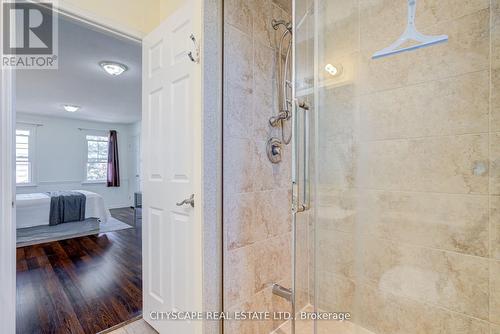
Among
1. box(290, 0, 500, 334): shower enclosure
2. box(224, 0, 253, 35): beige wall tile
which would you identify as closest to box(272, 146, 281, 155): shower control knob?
box(290, 0, 500, 334): shower enclosure

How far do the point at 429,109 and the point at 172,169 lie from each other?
1545 mm

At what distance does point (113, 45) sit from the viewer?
247 cm

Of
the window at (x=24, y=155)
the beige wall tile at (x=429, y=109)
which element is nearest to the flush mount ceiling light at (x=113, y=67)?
the beige wall tile at (x=429, y=109)

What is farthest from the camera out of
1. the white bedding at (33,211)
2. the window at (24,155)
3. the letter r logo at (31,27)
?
the window at (24,155)

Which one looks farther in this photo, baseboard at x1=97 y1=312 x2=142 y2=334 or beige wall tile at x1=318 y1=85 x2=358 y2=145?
baseboard at x1=97 y1=312 x2=142 y2=334

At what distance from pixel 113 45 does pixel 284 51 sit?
71.2 inches

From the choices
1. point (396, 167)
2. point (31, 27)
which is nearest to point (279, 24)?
point (396, 167)

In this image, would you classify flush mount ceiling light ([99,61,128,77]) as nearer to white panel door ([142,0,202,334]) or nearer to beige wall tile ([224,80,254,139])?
white panel door ([142,0,202,334])

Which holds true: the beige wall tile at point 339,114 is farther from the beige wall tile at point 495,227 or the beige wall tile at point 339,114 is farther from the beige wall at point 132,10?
the beige wall at point 132,10

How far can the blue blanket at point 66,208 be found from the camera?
4.14 metres

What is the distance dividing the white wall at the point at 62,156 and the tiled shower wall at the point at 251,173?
613cm

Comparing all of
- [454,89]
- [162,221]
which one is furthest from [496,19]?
[162,221]

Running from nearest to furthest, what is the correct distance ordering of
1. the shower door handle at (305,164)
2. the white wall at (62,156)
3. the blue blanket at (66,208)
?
1. the shower door handle at (305,164)
2. the blue blanket at (66,208)
3. the white wall at (62,156)

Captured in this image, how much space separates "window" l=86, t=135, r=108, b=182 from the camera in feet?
21.0
